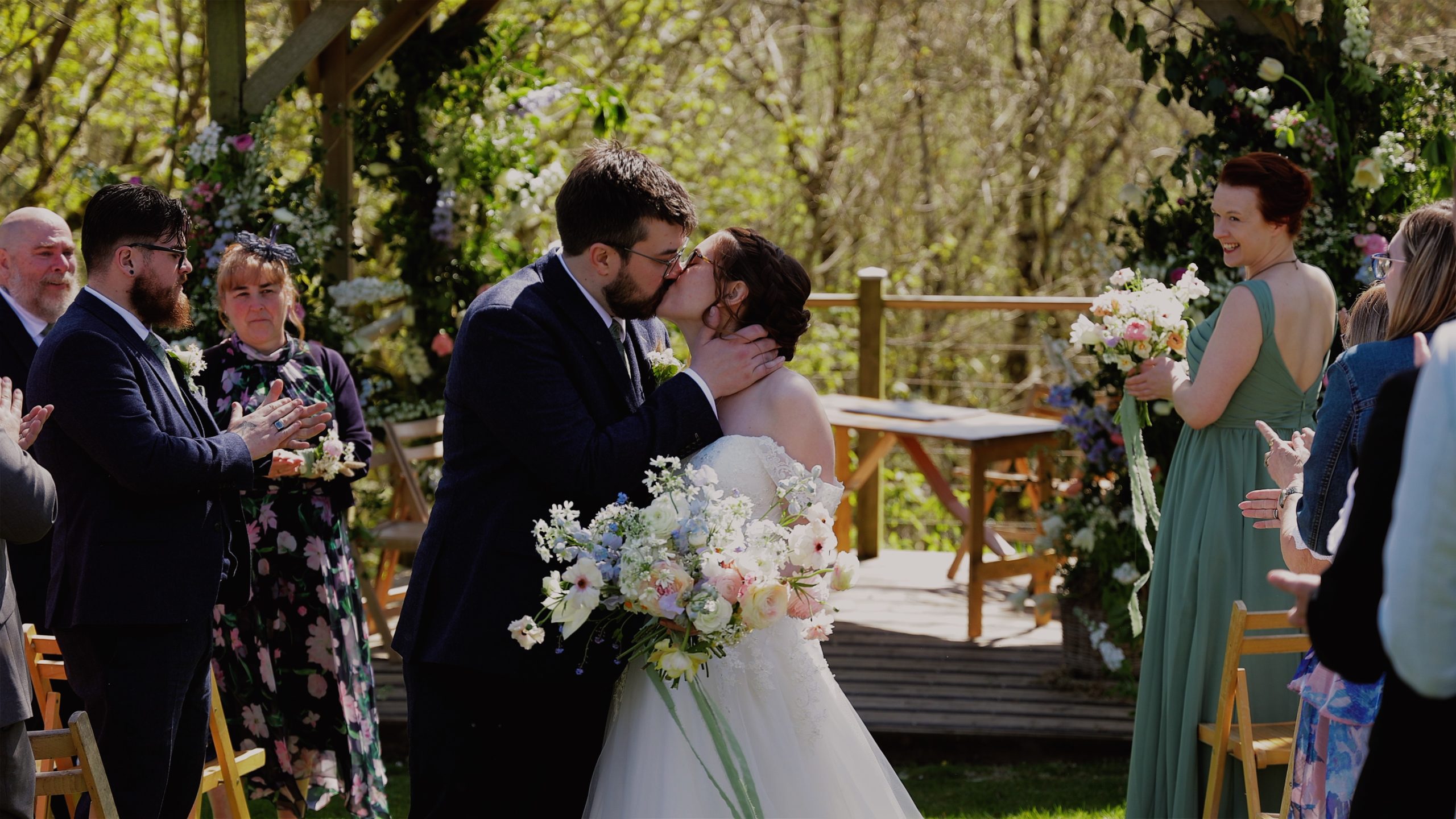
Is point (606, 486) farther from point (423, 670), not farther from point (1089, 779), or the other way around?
point (1089, 779)

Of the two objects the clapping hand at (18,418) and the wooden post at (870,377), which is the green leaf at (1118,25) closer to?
the wooden post at (870,377)

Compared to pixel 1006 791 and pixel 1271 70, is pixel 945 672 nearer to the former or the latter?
pixel 1006 791

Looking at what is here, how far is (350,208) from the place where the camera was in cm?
625

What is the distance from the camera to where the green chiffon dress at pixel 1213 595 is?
3.94 metres

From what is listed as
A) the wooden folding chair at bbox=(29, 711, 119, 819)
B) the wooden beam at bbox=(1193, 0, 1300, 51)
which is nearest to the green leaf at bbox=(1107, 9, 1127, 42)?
the wooden beam at bbox=(1193, 0, 1300, 51)

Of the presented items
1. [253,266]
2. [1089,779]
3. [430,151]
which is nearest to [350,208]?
[430,151]

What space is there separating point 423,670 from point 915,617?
4712 mm

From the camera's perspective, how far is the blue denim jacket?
2.62 meters

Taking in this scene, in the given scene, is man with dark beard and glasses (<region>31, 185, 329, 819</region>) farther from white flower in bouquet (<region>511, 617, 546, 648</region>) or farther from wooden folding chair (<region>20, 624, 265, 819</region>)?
white flower in bouquet (<region>511, 617, 546, 648</region>)

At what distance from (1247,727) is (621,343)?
70.3 inches

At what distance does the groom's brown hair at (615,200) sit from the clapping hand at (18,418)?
118 cm

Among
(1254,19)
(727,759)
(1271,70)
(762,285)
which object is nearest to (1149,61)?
(1254,19)

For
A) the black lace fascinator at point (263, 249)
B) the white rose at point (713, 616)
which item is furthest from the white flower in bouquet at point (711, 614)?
the black lace fascinator at point (263, 249)

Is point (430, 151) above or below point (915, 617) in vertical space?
above
